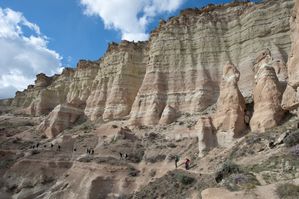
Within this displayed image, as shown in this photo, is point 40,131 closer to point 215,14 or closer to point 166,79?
point 166,79

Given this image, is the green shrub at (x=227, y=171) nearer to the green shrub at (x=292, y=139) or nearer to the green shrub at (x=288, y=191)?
the green shrub at (x=292, y=139)

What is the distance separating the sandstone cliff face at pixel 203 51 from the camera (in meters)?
43.1

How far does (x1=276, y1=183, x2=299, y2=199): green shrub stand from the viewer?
1299cm

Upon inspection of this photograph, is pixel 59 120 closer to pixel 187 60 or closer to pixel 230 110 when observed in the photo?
pixel 187 60

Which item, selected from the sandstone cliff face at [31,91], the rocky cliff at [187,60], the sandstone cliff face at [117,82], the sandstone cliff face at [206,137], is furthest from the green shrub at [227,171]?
the sandstone cliff face at [31,91]

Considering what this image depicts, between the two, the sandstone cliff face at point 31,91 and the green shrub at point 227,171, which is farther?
the sandstone cliff face at point 31,91

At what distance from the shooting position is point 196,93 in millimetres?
44688

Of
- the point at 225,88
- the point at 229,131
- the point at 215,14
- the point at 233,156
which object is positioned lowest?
the point at 233,156

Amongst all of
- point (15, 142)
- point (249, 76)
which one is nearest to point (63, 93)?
point (15, 142)

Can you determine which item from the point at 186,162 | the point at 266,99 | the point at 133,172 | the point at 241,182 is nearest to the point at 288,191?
the point at 241,182

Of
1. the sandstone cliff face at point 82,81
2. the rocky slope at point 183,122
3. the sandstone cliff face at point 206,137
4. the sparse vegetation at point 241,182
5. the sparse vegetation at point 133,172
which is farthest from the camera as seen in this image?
the sandstone cliff face at point 82,81

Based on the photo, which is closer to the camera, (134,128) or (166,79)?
(134,128)

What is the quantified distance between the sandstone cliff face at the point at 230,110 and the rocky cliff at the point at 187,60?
5219 mm

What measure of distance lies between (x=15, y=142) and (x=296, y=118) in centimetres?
3962
